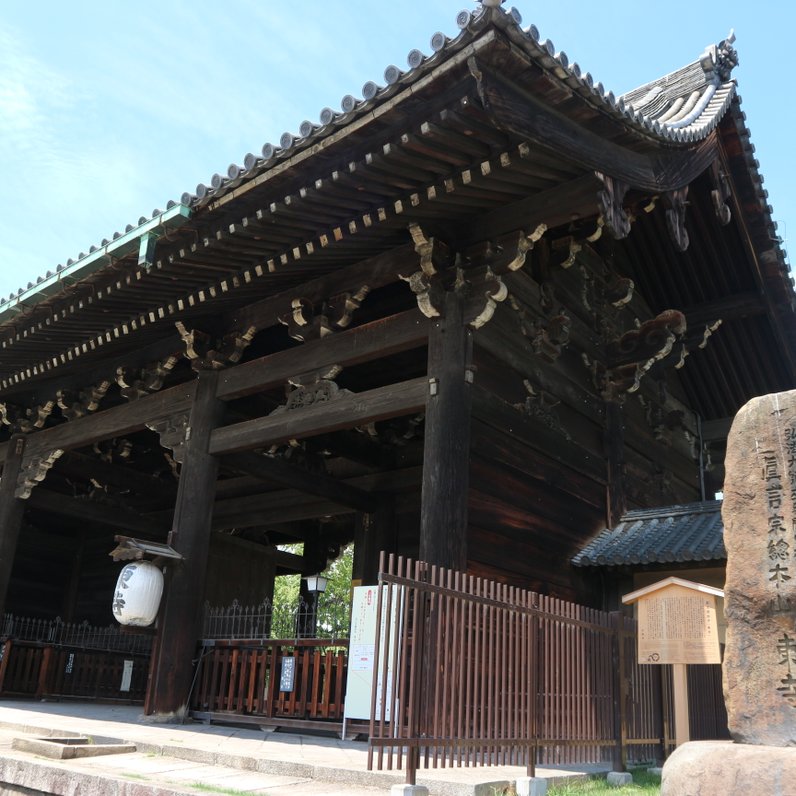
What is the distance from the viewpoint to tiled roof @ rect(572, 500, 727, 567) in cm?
852

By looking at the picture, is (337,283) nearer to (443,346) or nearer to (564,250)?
(443,346)

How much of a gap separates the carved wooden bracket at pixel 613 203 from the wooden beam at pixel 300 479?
5.24m

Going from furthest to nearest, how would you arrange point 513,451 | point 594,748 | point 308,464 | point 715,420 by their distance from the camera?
point 715,420 → point 308,464 → point 513,451 → point 594,748

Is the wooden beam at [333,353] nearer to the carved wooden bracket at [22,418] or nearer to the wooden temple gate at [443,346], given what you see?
the wooden temple gate at [443,346]

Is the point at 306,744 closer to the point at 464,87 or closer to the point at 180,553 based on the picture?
the point at 180,553

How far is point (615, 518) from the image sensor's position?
10023 mm

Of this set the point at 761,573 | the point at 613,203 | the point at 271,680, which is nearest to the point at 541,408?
the point at 613,203

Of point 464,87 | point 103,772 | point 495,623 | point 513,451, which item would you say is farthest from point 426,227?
point 103,772

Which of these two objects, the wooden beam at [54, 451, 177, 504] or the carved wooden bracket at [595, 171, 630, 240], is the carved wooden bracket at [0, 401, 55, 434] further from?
the carved wooden bracket at [595, 171, 630, 240]

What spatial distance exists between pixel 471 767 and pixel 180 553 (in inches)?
185

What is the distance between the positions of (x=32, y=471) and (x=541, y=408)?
7834mm

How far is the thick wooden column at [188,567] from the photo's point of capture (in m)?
8.94

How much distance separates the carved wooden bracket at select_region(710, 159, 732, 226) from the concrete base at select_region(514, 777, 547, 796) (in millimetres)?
6490

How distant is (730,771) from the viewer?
379 cm
